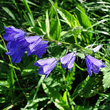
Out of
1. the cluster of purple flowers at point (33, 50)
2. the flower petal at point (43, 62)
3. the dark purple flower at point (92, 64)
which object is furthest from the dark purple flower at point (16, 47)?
the dark purple flower at point (92, 64)

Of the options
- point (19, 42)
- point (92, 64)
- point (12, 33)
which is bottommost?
point (92, 64)

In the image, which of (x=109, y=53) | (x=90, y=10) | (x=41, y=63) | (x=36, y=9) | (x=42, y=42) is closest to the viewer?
(x=41, y=63)

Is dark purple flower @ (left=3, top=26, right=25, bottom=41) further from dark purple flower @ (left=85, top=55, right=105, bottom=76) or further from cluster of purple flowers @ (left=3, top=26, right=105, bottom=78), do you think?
dark purple flower @ (left=85, top=55, right=105, bottom=76)

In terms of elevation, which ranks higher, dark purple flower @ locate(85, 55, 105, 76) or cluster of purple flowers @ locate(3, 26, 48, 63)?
cluster of purple flowers @ locate(3, 26, 48, 63)

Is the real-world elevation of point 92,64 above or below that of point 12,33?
below

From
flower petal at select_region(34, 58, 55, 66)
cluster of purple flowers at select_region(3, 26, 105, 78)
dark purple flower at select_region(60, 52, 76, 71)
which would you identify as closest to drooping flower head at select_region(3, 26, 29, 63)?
cluster of purple flowers at select_region(3, 26, 105, 78)

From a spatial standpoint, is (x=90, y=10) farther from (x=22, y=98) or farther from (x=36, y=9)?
(x=22, y=98)

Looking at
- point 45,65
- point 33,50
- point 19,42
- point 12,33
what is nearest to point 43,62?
point 45,65

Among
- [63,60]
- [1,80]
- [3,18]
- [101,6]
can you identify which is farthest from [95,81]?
[3,18]

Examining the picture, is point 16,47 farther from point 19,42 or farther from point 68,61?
point 68,61

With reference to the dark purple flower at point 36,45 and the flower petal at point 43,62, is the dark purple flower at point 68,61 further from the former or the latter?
the dark purple flower at point 36,45

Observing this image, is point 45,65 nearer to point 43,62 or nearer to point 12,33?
point 43,62
